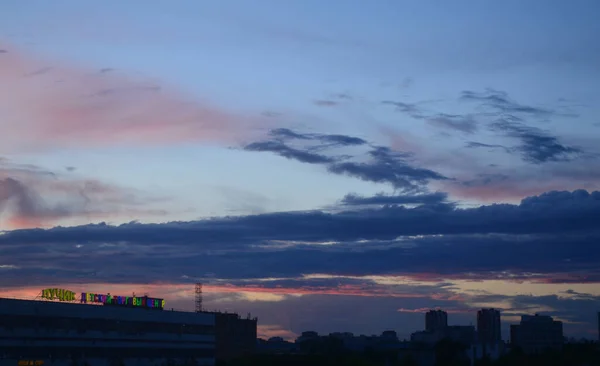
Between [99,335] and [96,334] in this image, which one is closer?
[96,334]

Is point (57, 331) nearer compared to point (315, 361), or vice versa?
point (57, 331)

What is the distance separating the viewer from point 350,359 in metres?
158

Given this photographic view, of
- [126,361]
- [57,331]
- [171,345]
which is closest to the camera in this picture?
[57,331]

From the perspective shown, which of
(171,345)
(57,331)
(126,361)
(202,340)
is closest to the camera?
(57,331)

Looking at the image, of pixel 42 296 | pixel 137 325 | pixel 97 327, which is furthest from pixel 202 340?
pixel 42 296

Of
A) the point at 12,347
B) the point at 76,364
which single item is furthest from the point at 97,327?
the point at 12,347

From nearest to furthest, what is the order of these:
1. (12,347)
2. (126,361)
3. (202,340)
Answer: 1. (12,347)
2. (126,361)
3. (202,340)

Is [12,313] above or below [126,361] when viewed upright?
above

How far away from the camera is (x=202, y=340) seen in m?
176

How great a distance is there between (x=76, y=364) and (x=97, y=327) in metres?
8.12

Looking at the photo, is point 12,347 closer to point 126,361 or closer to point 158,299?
point 126,361

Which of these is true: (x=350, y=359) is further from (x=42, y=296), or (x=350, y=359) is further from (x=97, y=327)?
(x=42, y=296)

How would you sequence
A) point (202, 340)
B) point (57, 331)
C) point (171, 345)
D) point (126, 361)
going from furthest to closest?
1. point (202, 340)
2. point (171, 345)
3. point (126, 361)
4. point (57, 331)

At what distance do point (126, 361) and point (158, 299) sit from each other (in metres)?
22.8
